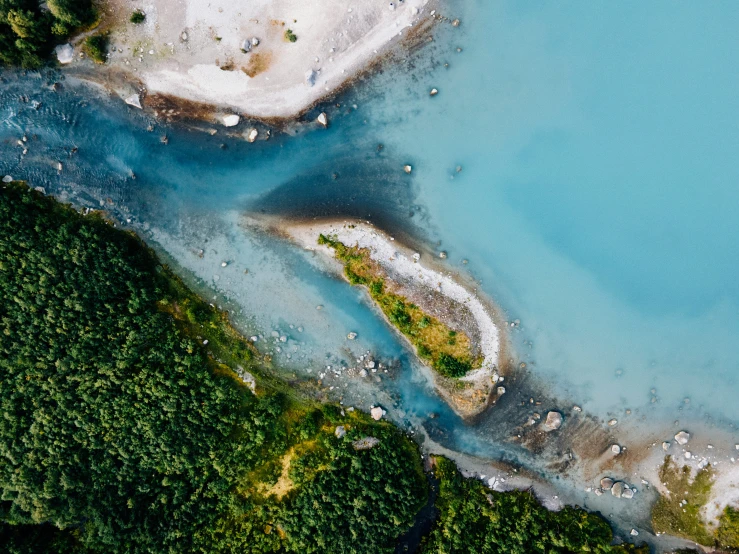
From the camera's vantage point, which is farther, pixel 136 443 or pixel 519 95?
pixel 519 95

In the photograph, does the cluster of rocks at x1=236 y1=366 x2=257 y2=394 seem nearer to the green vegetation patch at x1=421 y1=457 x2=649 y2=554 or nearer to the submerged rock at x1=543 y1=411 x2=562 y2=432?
the green vegetation patch at x1=421 y1=457 x2=649 y2=554

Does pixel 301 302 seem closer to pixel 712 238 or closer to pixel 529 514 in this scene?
pixel 529 514

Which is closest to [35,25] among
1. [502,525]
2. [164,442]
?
[164,442]

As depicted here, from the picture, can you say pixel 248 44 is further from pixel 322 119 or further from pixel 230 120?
pixel 322 119

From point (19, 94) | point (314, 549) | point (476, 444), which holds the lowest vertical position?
point (314, 549)

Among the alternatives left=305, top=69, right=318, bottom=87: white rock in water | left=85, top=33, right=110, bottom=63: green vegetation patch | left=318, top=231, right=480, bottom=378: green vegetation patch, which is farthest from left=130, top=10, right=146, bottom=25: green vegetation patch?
left=318, top=231, right=480, bottom=378: green vegetation patch

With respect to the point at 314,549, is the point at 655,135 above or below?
above

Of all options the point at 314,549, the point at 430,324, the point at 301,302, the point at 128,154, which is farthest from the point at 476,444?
the point at 128,154
